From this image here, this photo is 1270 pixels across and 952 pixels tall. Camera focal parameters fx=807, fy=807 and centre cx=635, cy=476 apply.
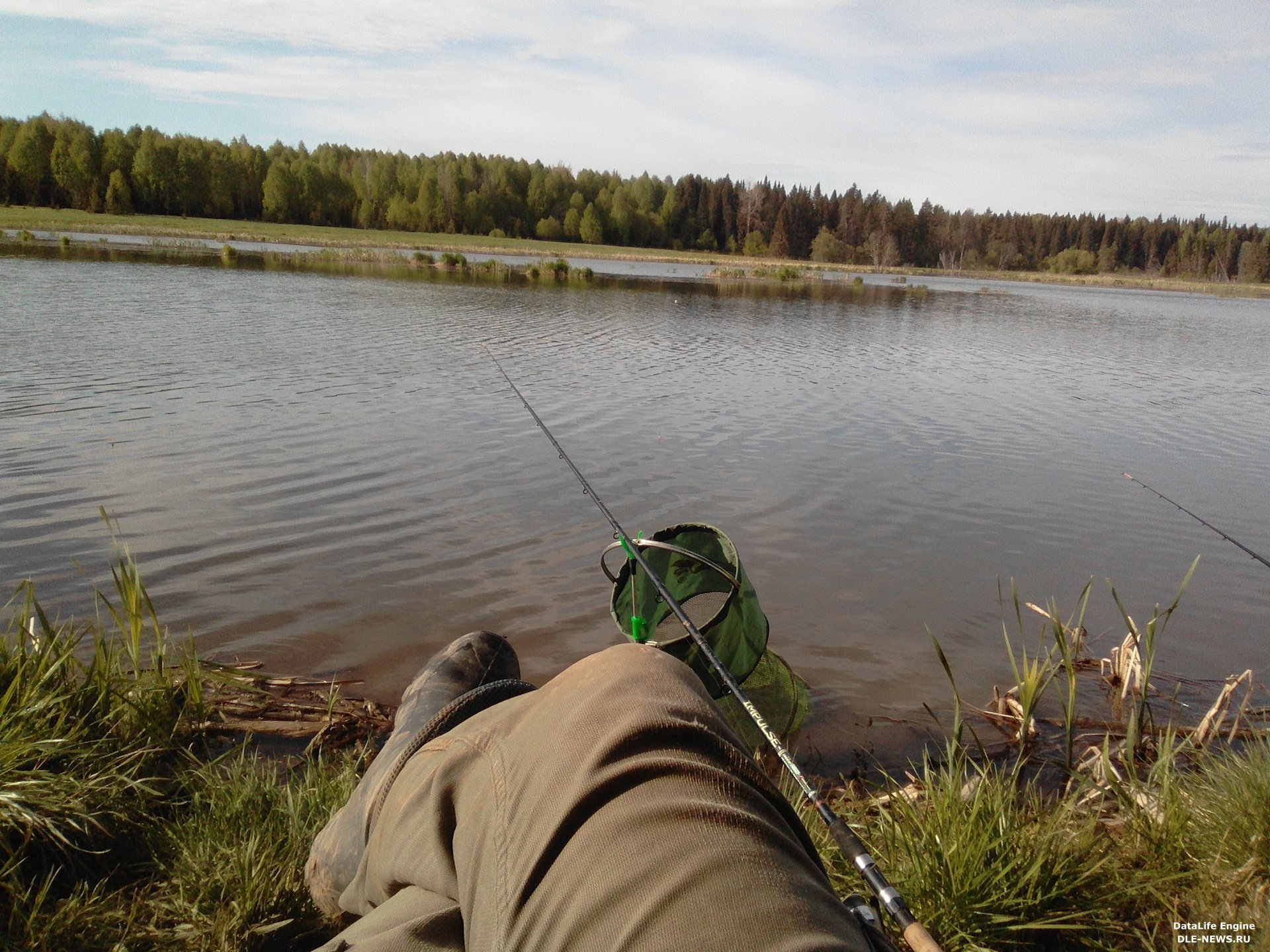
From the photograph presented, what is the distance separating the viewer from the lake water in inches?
211

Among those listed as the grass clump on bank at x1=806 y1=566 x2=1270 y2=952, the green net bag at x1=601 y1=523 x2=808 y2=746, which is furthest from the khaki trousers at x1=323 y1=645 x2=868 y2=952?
the green net bag at x1=601 y1=523 x2=808 y2=746

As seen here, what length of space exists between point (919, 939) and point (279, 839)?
2094 mm

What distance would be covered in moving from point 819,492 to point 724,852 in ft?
24.4

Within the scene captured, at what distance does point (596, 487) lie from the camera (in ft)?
26.9

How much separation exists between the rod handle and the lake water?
101 inches

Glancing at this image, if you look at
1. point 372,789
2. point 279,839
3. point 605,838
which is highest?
point 605,838

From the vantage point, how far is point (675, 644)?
11.2ft

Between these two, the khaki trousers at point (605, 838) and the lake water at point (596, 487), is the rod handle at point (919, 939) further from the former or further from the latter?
the lake water at point (596, 487)

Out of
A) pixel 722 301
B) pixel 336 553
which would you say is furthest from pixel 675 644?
pixel 722 301

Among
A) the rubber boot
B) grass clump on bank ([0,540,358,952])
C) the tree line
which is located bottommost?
grass clump on bank ([0,540,358,952])

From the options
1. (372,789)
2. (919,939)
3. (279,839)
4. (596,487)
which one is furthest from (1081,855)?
(596,487)

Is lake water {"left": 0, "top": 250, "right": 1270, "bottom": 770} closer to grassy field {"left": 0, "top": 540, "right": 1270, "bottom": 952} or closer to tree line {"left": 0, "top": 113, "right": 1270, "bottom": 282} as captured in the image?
grassy field {"left": 0, "top": 540, "right": 1270, "bottom": 952}

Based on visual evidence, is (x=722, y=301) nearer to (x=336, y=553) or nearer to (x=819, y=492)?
(x=819, y=492)

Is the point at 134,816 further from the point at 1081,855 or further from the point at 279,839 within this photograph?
the point at 1081,855
